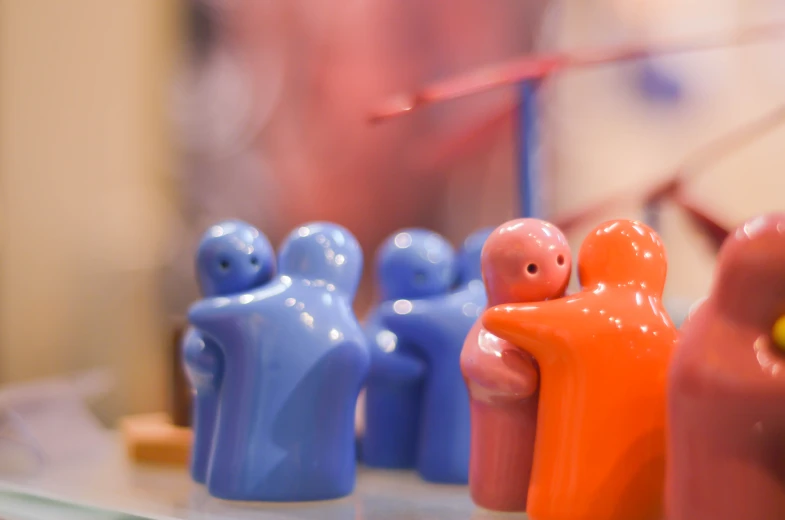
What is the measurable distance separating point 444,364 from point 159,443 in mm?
309

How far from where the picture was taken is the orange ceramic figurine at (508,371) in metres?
0.52

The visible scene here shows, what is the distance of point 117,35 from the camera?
1.13 metres

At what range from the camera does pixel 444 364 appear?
25.4 inches

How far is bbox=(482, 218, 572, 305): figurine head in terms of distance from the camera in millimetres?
514

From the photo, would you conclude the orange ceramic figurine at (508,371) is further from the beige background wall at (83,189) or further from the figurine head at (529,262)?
the beige background wall at (83,189)

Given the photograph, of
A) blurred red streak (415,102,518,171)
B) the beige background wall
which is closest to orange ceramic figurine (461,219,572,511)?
blurred red streak (415,102,518,171)

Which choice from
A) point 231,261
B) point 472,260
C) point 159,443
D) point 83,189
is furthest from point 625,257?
point 83,189

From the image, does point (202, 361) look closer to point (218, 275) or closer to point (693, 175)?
point (218, 275)

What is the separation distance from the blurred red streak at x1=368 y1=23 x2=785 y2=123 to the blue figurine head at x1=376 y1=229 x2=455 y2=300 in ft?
0.52

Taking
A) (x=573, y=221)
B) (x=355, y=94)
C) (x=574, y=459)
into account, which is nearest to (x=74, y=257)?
(x=355, y=94)

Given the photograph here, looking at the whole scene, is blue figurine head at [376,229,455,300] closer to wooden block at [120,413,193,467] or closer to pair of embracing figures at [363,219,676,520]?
pair of embracing figures at [363,219,676,520]

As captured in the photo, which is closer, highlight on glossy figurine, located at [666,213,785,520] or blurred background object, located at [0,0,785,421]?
highlight on glossy figurine, located at [666,213,785,520]

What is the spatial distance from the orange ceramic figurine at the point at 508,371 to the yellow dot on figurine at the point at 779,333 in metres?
0.16

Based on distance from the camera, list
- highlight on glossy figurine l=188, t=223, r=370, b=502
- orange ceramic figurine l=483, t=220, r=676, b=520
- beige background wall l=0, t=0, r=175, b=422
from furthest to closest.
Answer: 1. beige background wall l=0, t=0, r=175, b=422
2. highlight on glossy figurine l=188, t=223, r=370, b=502
3. orange ceramic figurine l=483, t=220, r=676, b=520
